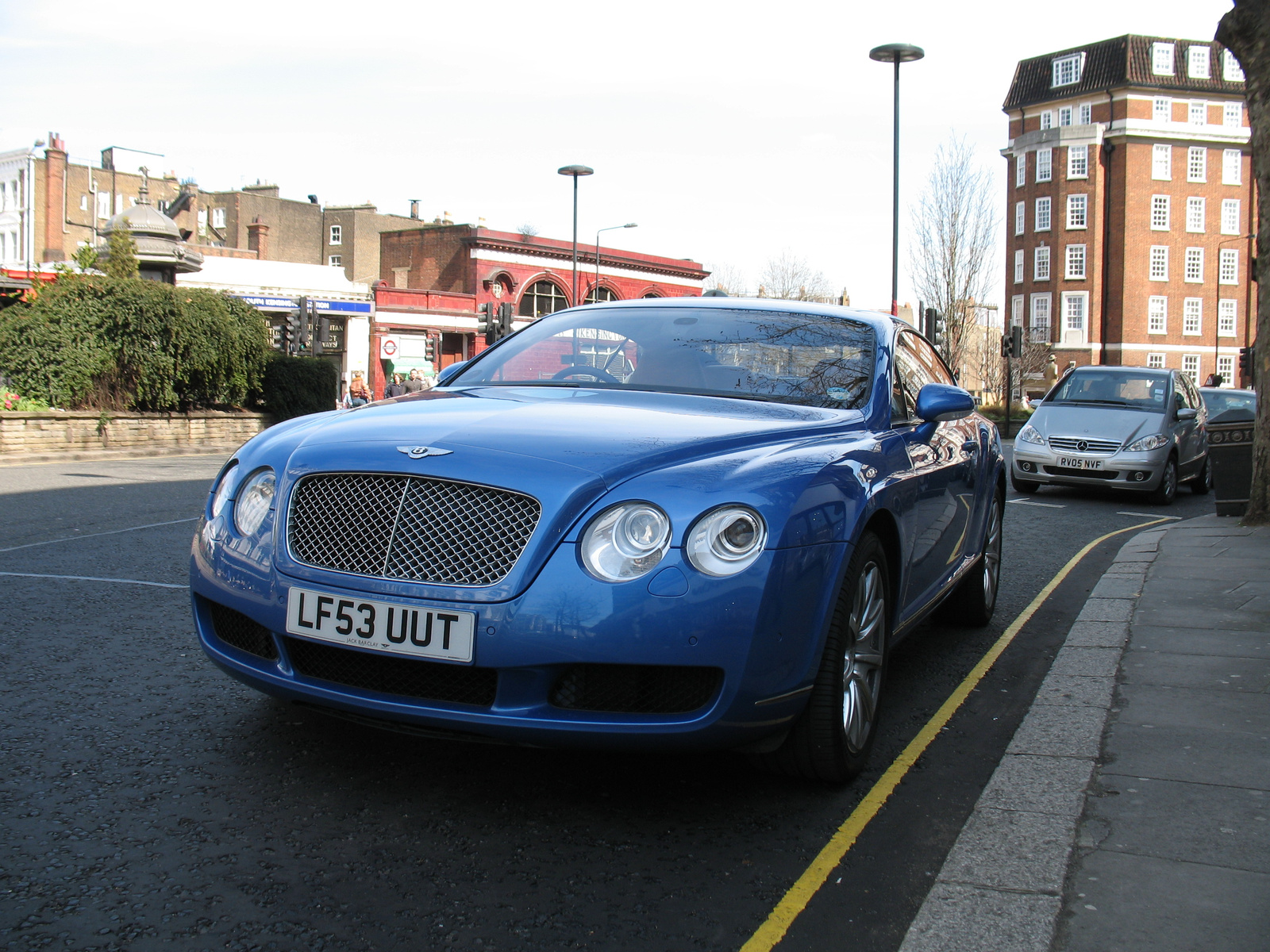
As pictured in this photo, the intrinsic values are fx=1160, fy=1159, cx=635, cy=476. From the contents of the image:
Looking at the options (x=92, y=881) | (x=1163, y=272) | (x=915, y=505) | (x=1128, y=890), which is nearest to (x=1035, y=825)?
(x=1128, y=890)

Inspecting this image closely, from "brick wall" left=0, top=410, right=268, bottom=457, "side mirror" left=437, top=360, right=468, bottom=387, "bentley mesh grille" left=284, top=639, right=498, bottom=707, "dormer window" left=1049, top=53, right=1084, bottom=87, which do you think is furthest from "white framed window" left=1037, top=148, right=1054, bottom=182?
"bentley mesh grille" left=284, top=639, right=498, bottom=707

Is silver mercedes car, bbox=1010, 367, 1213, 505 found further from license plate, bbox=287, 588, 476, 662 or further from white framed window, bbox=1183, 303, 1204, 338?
white framed window, bbox=1183, 303, 1204, 338

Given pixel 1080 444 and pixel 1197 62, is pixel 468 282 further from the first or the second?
Result: pixel 1197 62

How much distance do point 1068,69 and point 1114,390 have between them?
64.5 metres

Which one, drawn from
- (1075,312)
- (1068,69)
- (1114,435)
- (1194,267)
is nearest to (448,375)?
(1114,435)

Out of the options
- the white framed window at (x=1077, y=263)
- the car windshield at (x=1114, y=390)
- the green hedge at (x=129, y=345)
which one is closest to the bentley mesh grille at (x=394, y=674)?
the car windshield at (x=1114, y=390)

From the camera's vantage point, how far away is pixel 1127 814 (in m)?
3.29

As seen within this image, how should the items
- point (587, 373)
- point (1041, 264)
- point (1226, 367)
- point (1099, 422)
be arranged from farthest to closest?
point (1041, 264) → point (1226, 367) → point (1099, 422) → point (587, 373)

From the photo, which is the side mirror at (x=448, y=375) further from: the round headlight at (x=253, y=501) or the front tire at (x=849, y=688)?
the front tire at (x=849, y=688)

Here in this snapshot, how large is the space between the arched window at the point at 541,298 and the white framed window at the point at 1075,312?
3148cm

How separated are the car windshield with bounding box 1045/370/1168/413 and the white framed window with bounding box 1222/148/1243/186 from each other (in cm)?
6501

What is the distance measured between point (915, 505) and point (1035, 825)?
4.22 feet

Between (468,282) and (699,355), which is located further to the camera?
(468,282)

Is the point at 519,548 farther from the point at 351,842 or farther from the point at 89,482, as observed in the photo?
the point at 89,482
